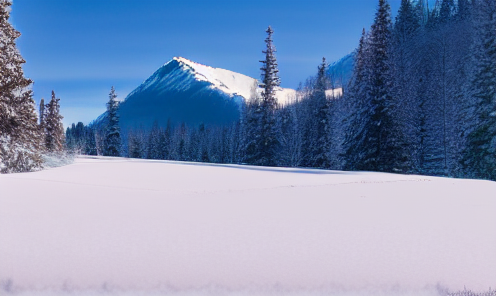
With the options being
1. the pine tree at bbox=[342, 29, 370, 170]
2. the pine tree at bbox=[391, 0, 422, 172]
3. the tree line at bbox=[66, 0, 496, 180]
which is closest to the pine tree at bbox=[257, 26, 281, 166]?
the tree line at bbox=[66, 0, 496, 180]

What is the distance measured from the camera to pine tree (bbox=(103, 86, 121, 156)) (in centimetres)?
5406

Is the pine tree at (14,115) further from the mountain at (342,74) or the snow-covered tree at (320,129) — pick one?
the snow-covered tree at (320,129)

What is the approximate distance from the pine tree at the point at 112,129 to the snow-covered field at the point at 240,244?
4737 cm

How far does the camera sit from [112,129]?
54.7m

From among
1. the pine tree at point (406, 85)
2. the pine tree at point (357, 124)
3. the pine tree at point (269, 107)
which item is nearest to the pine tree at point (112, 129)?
the pine tree at point (269, 107)

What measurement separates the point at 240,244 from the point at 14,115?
19607 millimetres

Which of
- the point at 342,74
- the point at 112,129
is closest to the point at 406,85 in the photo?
the point at 112,129

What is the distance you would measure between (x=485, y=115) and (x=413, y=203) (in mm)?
22073

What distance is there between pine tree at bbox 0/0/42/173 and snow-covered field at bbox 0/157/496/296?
37.3ft

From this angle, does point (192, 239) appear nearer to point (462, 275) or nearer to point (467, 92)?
point (462, 275)

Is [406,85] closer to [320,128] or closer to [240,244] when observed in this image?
[320,128]

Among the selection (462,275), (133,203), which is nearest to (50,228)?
(133,203)

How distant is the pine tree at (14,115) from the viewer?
1858 cm

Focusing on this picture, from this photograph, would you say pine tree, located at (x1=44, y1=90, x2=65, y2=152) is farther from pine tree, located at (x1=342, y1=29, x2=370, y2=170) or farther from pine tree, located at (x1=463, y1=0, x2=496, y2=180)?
pine tree, located at (x1=463, y1=0, x2=496, y2=180)
